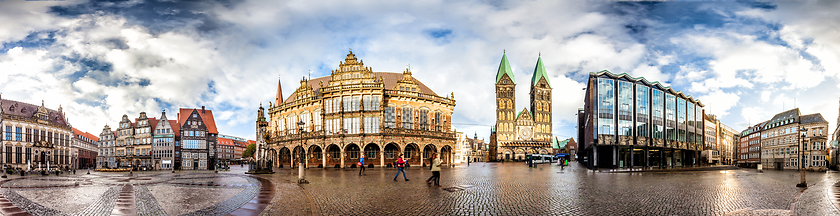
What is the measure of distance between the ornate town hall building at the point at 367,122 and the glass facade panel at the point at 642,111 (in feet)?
80.4


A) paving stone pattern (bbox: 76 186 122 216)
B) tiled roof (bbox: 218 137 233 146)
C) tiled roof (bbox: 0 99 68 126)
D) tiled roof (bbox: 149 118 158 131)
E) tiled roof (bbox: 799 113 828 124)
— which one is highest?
tiled roof (bbox: 0 99 68 126)

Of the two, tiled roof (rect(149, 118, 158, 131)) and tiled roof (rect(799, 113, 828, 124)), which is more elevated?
tiled roof (rect(799, 113, 828, 124))

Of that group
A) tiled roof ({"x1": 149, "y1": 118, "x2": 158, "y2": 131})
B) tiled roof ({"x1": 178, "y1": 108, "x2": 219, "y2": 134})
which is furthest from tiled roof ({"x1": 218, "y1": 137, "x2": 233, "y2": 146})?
tiled roof ({"x1": 178, "y1": 108, "x2": 219, "y2": 134})

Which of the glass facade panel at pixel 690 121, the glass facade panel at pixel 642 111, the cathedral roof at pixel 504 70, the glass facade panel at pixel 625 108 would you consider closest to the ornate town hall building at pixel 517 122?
the cathedral roof at pixel 504 70

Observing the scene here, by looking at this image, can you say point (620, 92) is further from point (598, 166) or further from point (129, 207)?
point (129, 207)

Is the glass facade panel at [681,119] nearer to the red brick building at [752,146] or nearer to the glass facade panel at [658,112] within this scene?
the glass facade panel at [658,112]

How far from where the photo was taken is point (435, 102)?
62281mm

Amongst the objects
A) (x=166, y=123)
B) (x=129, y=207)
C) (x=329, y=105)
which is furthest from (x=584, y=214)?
(x=166, y=123)

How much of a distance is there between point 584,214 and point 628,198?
4.31m

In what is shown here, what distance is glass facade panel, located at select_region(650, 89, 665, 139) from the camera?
57.8 meters

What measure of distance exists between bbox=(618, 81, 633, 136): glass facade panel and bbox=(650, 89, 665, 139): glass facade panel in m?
5.47

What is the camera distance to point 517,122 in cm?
12862

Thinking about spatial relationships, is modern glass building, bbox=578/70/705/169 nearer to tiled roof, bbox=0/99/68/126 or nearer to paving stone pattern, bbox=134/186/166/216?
paving stone pattern, bbox=134/186/166/216

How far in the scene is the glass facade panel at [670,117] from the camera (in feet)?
199
